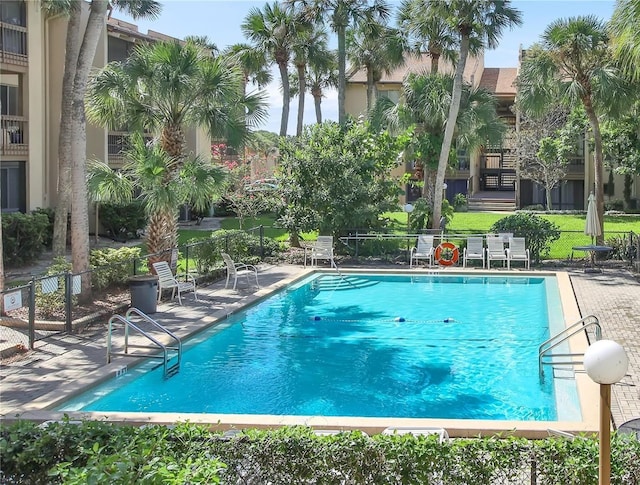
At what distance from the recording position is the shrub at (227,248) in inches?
803

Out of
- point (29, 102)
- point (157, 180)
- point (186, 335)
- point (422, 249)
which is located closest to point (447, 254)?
point (422, 249)

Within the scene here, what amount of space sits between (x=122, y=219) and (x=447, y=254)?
12438 mm

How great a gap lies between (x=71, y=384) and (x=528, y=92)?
17.6 metres

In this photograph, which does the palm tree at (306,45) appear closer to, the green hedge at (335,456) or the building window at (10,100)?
the building window at (10,100)

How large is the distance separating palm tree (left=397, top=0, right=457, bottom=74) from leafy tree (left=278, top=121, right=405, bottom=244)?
15.8 ft

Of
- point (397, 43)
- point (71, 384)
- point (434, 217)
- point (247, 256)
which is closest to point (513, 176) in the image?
point (397, 43)

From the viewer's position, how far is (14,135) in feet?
80.4

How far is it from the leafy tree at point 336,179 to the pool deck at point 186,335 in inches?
131

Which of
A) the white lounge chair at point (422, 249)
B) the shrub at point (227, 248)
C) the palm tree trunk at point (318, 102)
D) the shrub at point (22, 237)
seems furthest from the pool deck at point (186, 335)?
the palm tree trunk at point (318, 102)

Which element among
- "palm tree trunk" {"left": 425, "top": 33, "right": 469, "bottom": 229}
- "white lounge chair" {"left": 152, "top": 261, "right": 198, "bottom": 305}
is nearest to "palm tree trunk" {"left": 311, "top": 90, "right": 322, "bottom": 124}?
"palm tree trunk" {"left": 425, "top": 33, "right": 469, "bottom": 229}

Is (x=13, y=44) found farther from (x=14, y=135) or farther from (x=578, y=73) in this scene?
(x=578, y=73)

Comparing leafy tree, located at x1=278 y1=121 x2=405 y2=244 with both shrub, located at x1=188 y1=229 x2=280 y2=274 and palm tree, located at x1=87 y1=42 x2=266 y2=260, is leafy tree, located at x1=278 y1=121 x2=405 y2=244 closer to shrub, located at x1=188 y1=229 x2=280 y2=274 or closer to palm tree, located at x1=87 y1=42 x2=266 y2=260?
shrub, located at x1=188 y1=229 x2=280 y2=274

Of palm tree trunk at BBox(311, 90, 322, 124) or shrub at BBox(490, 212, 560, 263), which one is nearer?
shrub at BBox(490, 212, 560, 263)

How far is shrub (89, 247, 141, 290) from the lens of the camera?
16.3 m
